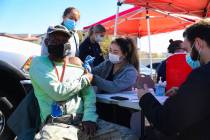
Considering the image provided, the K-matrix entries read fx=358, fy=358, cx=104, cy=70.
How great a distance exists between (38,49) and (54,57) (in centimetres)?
150

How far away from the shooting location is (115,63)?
3740 mm

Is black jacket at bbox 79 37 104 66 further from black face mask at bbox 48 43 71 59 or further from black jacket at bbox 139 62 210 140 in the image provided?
black jacket at bbox 139 62 210 140

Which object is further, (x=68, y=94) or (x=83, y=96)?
(x=83, y=96)

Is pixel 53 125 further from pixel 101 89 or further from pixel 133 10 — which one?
pixel 133 10

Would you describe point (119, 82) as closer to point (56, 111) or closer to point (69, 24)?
point (56, 111)

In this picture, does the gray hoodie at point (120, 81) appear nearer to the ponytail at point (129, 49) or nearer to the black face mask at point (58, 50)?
the ponytail at point (129, 49)

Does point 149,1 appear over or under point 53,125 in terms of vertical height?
over

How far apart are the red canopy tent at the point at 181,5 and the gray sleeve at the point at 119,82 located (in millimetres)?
3757

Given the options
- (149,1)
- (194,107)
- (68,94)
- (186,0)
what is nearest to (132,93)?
(68,94)

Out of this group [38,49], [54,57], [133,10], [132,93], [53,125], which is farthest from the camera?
[133,10]

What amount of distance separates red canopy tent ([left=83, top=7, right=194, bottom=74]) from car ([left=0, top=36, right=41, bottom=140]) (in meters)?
5.29

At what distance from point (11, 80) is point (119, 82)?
1373 mm

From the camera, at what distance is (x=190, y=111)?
2004mm

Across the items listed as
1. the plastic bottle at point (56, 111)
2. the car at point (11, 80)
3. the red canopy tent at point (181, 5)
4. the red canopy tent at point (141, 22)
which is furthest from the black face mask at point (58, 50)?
the red canopy tent at point (141, 22)
